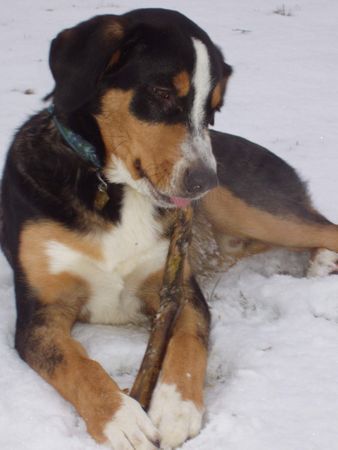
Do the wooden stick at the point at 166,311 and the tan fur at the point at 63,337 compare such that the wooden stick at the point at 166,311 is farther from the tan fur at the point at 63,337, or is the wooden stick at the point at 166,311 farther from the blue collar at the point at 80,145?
the blue collar at the point at 80,145

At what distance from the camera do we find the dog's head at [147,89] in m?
3.43

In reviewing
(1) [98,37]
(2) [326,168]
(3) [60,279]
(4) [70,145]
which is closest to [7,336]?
(3) [60,279]

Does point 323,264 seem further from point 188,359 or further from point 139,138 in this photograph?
point 139,138

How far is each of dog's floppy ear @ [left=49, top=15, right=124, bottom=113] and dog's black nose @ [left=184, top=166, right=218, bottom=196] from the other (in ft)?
1.98

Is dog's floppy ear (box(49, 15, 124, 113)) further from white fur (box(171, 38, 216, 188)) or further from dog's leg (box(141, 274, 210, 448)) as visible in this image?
dog's leg (box(141, 274, 210, 448))

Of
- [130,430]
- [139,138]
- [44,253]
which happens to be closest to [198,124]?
[139,138]

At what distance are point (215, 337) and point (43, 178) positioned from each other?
4.03ft

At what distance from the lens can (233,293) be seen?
4391 millimetres

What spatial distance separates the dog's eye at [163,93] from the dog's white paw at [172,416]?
1.33m

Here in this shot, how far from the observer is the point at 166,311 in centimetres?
360

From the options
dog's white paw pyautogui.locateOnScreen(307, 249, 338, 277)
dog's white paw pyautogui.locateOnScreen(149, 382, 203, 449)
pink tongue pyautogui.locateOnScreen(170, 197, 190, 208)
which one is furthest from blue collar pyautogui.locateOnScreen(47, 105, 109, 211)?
dog's white paw pyautogui.locateOnScreen(307, 249, 338, 277)

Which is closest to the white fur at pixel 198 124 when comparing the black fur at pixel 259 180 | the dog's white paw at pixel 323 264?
the black fur at pixel 259 180

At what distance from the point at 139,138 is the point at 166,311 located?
2.81 ft

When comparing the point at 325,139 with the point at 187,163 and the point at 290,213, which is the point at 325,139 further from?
the point at 187,163
